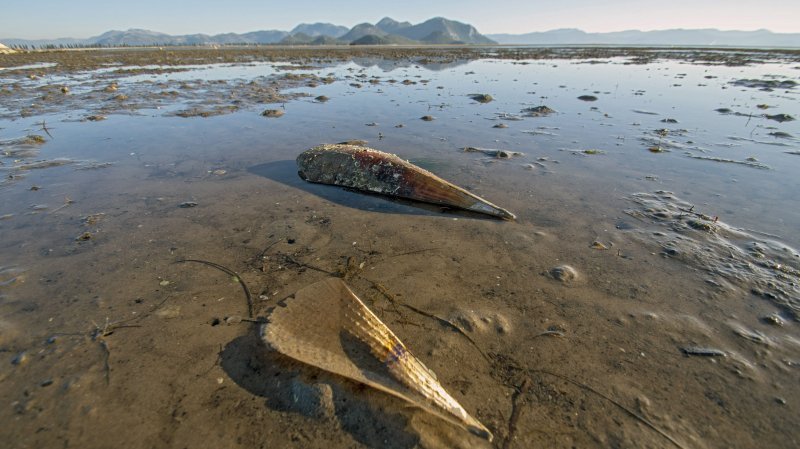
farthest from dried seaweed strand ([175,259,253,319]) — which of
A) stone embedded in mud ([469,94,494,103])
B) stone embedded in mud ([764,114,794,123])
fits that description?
stone embedded in mud ([764,114,794,123])

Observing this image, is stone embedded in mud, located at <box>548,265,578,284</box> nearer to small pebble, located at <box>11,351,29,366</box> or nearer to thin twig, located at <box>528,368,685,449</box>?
thin twig, located at <box>528,368,685,449</box>

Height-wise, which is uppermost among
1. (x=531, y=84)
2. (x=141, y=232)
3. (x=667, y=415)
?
(x=531, y=84)

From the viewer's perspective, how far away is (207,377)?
235 centimetres

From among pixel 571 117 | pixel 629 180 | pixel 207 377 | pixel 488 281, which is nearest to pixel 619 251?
pixel 488 281

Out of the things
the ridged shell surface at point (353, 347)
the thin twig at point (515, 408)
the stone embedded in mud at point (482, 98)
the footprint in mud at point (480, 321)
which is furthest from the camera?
the stone embedded in mud at point (482, 98)

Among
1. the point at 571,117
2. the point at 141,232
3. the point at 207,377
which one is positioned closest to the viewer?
the point at 207,377

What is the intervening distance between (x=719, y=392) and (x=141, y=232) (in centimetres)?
588

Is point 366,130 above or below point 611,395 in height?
above

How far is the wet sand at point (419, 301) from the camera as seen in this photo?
6.81ft

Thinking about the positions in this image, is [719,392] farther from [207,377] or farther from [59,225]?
[59,225]

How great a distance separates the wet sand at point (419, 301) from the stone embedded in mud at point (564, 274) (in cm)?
3

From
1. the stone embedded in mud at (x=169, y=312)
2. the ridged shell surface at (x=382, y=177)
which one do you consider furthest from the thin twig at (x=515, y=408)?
the stone embedded in mud at (x=169, y=312)

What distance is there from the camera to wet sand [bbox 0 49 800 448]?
2076 millimetres

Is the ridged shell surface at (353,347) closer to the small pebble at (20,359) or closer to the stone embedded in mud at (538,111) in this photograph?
the small pebble at (20,359)
